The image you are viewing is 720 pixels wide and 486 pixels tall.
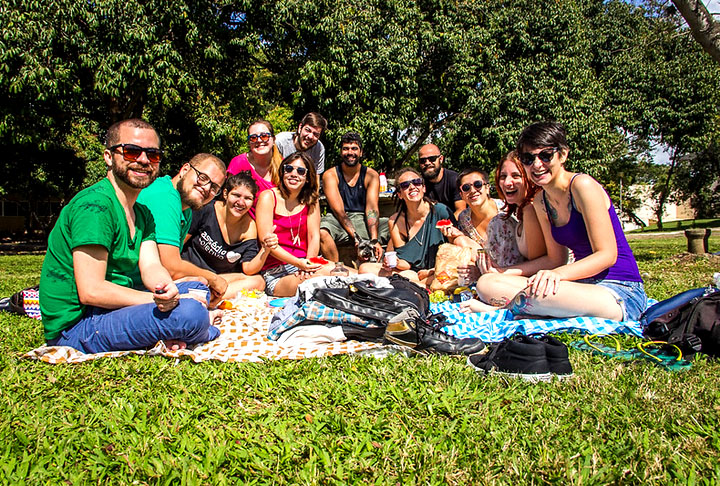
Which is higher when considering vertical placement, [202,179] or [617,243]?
[202,179]

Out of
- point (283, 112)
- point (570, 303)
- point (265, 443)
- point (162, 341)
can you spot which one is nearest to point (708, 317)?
point (570, 303)

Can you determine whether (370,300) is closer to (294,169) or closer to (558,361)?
(558,361)

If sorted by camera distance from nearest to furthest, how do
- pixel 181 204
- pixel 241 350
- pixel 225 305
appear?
pixel 241 350
pixel 181 204
pixel 225 305

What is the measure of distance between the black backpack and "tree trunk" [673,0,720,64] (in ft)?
23.5

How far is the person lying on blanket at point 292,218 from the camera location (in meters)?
5.86

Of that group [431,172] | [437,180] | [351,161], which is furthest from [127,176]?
[437,180]

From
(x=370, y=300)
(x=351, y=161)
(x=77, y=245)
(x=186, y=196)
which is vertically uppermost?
(x=351, y=161)

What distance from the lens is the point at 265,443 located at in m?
2.12

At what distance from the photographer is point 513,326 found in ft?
12.9

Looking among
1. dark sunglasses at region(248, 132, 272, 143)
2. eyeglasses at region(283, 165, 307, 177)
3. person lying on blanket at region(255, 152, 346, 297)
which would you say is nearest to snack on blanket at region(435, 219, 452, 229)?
person lying on blanket at region(255, 152, 346, 297)

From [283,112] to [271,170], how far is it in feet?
52.0

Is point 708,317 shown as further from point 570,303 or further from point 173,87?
point 173,87

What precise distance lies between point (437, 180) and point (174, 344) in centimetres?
499

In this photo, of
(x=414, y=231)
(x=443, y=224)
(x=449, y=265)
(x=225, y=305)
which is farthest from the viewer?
(x=414, y=231)
